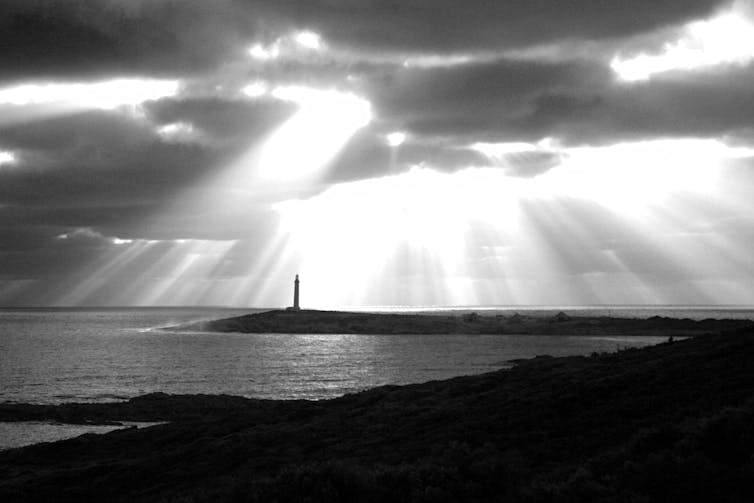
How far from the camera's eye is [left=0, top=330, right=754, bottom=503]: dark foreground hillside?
15594 mm

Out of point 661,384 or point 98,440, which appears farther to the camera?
point 98,440

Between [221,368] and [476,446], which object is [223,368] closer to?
[221,368]

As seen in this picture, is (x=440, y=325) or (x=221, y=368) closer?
(x=221, y=368)

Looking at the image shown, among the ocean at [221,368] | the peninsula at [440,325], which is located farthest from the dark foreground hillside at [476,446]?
the peninsula at [440,325]

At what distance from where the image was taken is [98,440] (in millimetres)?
34031

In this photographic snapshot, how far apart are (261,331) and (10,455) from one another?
158 metres

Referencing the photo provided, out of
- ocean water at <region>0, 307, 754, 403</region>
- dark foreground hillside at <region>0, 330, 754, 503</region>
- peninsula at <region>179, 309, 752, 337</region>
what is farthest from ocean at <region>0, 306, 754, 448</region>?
peninsula at <region>179, 309, 752, 337</region>

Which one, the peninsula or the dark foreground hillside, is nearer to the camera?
the dark foreground hillside

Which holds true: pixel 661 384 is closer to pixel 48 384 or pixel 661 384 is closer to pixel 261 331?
pixel 48 384

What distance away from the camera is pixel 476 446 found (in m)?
22.8

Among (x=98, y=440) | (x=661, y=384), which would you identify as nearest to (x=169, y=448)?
(x=98, y=440)

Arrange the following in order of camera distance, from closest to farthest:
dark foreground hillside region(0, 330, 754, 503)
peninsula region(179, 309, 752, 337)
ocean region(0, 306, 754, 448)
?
1. dark foreground hillside region(0, 330, 754, 503)
2. ocean region(0, 306, 754, 448)
3. peninsula region(179, 309, 752, 337)

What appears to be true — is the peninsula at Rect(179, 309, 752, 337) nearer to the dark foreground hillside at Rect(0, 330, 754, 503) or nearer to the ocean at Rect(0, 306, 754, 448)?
the ocean at Rect(0, 306, 754, 448)

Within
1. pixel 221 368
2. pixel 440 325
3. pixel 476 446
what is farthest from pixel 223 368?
pixel 440 325
